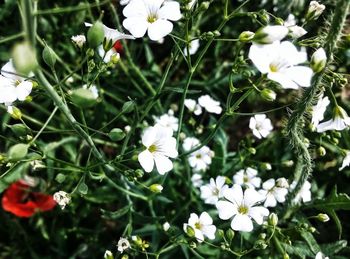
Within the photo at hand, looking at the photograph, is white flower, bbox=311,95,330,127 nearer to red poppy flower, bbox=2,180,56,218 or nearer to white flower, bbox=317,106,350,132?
white flower, bbox=317,106,350,132

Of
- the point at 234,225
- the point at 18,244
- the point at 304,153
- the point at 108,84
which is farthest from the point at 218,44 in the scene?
the point at 18,244

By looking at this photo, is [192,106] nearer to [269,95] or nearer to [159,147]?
[159,147]

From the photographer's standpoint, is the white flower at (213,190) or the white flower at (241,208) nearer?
the white flower at (241,208)

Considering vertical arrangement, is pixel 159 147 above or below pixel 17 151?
below

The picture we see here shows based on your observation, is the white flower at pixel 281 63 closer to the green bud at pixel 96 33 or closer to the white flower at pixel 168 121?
the green bud at pixel 96 33

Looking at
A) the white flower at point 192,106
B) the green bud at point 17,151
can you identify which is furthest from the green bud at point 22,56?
the white flower at point 192,106

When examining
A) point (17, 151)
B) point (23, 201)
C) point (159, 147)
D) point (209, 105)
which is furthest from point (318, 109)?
point (23, 201)
